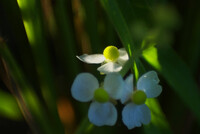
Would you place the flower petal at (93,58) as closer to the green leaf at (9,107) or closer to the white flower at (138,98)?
the white flower at (138,98)

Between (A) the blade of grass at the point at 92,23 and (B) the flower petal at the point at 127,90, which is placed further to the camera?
(A) the blade of grass at the point at 92,23

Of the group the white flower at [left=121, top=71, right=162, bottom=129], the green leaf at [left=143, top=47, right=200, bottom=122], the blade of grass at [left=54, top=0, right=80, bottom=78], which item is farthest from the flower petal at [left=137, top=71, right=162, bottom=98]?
the blade of grass at [left=54, top=0, right=80, bottom=78]

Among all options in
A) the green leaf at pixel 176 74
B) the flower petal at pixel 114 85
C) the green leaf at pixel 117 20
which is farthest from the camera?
the green leaf at pixel 176 74

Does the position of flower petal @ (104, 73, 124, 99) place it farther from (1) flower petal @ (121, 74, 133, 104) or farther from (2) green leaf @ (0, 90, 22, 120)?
(2) green leaf @ (0, 90, 22, 120)

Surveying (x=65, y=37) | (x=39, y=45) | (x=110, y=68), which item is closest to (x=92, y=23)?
(x=65, y=37)

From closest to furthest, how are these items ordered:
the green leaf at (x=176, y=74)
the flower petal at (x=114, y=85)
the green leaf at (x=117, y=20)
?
the flower petal at (x=114, y=85)
the green leaf at (x=117, y=20)
the green leaf at (x=176, y=74)

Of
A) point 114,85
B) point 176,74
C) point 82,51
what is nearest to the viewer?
point 114,85

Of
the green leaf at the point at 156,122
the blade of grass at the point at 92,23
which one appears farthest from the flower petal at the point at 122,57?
the blade of grass at the point at 92,23

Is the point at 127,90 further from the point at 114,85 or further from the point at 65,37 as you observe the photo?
the point at 65,37
